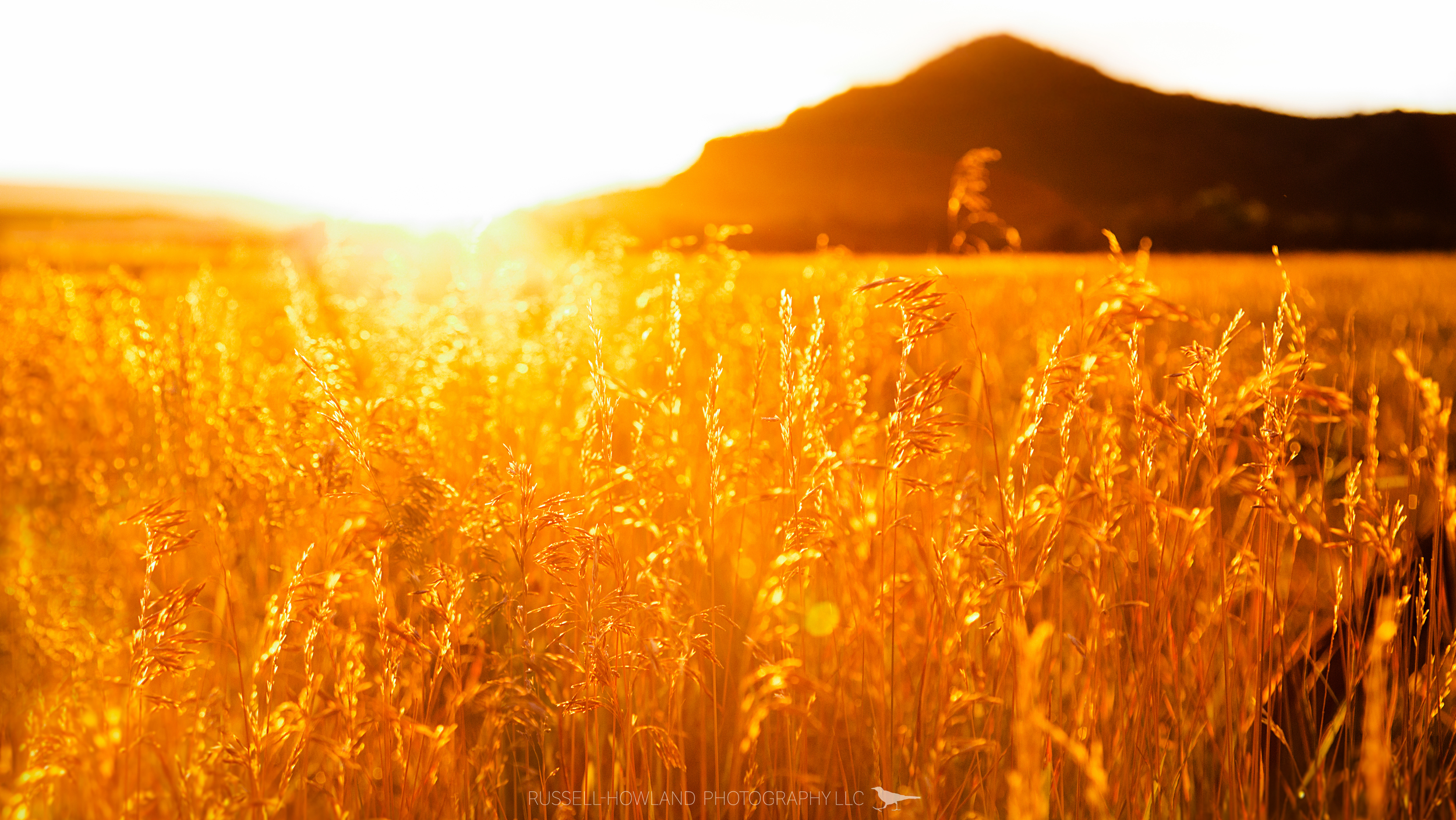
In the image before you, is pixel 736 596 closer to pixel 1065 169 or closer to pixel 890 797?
pixel 890 797

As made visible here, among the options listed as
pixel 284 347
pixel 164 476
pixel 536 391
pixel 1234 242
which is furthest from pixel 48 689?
pixel 1234 242

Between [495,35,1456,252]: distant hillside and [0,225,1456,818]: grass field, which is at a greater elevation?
[495,35,1456,252]: distant hillside

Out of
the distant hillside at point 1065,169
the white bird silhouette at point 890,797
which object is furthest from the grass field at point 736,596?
the distant hillside at point 1065,169

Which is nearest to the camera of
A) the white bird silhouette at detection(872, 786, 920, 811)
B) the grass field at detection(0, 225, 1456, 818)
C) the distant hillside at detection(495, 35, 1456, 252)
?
the white bird silhouette at detection(872, 786, 920, 811)

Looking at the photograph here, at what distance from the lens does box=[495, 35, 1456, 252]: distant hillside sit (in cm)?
2797

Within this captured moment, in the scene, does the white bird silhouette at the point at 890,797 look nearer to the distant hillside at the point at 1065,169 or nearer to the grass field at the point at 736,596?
the grass field at the point at 736,596

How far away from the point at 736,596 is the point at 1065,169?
70.5m

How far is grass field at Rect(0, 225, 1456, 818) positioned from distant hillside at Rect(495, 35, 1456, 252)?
17493 mm

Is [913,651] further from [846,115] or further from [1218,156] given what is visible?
[846,115]

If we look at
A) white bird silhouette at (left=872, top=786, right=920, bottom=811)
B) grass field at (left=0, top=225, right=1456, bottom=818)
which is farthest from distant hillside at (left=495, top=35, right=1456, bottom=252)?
white bird silhouette at (left=872, top=786, right=920, bottom=811)

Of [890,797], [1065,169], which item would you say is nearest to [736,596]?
[890,797]

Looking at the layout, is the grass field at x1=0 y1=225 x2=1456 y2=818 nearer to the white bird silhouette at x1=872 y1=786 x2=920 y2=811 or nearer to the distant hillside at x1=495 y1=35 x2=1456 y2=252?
the white bird silhouette at x1=872 y1=786 x2=920 y2=811

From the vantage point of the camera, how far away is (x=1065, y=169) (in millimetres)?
63219

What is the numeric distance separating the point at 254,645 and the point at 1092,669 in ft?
6.95
